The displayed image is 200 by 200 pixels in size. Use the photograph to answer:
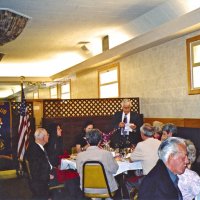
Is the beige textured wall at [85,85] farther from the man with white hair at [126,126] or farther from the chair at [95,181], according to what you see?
the chair at [95,181]

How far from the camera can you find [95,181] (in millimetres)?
3734

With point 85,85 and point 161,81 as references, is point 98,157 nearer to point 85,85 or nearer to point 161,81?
point 161,81

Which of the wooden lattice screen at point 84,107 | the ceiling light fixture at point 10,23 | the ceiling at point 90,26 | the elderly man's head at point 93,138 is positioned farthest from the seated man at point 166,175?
the wooden lattice screen at point 84,107

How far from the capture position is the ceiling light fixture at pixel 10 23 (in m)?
5.98

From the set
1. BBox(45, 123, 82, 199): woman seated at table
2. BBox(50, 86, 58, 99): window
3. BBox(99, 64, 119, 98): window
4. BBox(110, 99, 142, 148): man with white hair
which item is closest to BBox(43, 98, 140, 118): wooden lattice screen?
BBox(99, 64, 119, 98): window

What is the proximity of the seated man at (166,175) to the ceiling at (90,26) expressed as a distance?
3485 millimetres

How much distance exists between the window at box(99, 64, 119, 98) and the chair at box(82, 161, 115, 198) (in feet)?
18.8

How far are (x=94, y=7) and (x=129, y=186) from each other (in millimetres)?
3264

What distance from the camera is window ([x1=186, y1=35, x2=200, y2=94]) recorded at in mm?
6129

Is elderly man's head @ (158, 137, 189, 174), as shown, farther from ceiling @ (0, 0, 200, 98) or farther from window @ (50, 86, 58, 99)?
window @ (50, 86, 58, 99)

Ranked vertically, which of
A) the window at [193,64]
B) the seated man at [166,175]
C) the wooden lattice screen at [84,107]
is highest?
the window at [193,64]

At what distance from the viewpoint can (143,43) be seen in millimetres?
7152

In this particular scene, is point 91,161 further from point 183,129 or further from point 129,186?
point 183,129

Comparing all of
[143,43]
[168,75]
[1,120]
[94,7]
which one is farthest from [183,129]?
[1,120]
